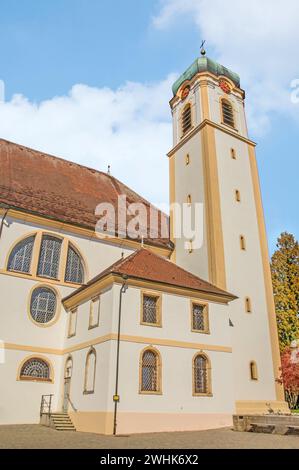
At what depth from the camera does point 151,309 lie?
56.4ft

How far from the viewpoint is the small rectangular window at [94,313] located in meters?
17.0

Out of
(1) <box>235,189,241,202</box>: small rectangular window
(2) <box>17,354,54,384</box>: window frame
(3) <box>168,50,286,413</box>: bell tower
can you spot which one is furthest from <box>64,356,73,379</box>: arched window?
(1) <box>235,189,241,202</box>: small rectangular window

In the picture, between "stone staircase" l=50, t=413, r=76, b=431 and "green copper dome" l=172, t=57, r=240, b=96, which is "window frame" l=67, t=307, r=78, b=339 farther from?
"green copper dome" l=172, t=57, r=240, b=96

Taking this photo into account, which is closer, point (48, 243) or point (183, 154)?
point (48, 243)

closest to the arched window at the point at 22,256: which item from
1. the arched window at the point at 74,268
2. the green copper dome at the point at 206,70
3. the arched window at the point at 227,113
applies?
the arched window at the point at 74,268

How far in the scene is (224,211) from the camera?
23297mm

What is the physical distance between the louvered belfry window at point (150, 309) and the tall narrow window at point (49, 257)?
603cm

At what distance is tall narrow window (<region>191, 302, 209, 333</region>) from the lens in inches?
715

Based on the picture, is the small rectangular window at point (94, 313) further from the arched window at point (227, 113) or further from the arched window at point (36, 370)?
the arched window at point (227, 113)

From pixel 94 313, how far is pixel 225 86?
19832mm

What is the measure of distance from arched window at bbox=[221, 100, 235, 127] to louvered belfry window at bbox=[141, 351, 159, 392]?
17.5 meters

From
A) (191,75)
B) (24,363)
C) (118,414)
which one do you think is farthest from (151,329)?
(191,75)
